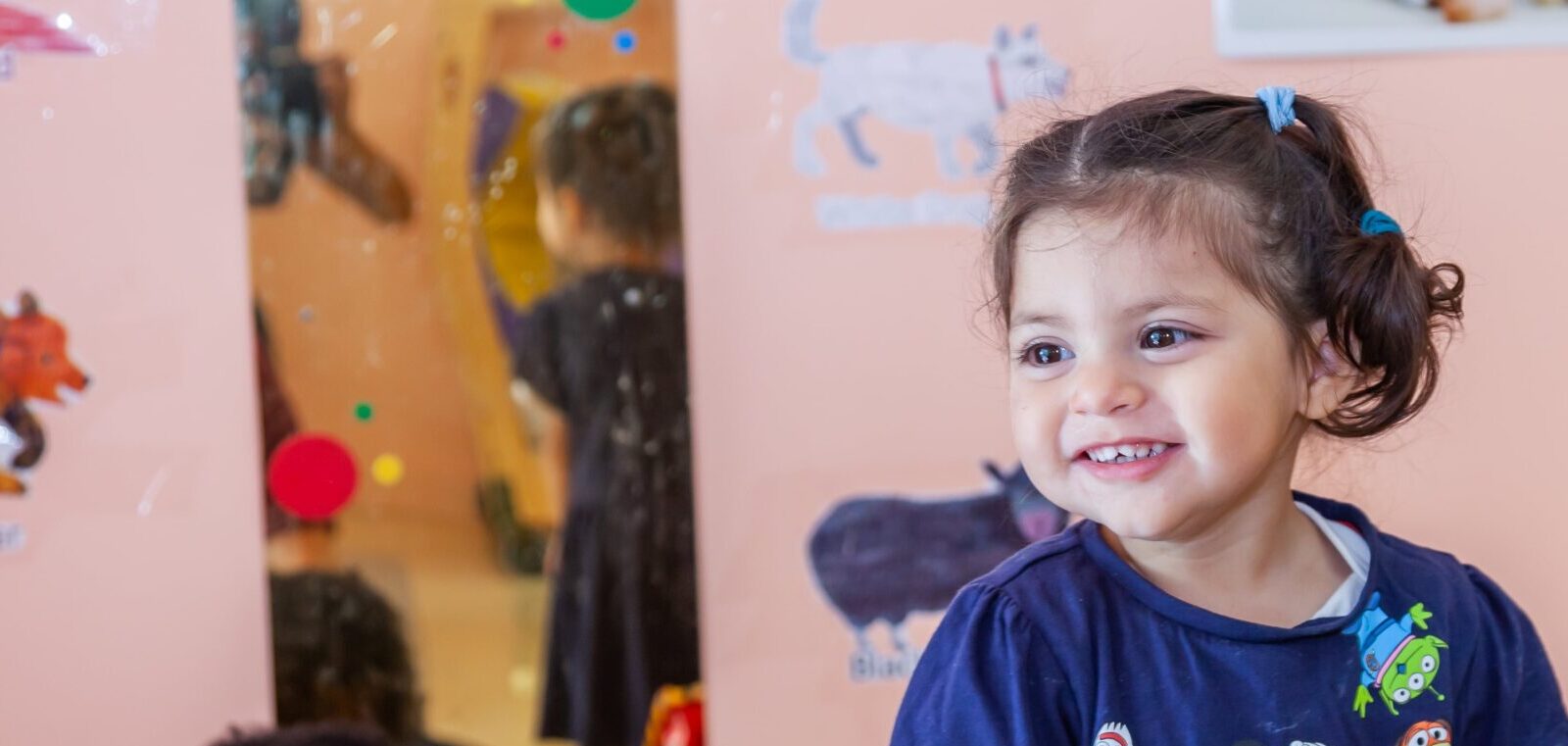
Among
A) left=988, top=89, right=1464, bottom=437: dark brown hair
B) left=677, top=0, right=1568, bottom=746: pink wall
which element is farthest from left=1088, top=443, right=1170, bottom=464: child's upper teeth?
left=677, top=0, right=1568, bottom=746: pink wall

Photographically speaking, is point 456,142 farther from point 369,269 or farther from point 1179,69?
point 1179,69

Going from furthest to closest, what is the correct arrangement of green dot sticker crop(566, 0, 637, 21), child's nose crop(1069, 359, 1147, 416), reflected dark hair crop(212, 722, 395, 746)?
green dot sticker crop(566, 0, 637, 21)
reflected dark hair crop(212, 722, 395, 746)
child's nose crop(1069, 359, 1147, 416)

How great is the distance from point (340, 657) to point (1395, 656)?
0.95m

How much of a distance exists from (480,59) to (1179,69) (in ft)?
2.27

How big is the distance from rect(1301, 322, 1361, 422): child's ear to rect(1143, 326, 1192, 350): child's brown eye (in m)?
0.10

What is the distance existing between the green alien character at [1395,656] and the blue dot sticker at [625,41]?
820 mm

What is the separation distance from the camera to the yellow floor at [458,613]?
1.38m

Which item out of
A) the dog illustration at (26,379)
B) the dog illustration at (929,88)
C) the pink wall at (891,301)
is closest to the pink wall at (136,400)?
the dog illustration at (26,379)

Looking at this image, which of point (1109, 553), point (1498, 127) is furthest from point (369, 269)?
point (1498, 127)

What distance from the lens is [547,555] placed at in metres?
1.40

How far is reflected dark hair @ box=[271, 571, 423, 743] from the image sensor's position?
1.38 m

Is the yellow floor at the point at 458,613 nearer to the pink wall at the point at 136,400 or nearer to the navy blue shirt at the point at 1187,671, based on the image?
the pink wall at the point at 136,400

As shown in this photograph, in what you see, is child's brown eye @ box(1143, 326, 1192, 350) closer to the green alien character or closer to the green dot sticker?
the green alien character

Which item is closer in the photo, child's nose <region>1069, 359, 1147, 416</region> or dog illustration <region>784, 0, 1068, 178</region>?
child's nose <region>1069, 359, 1147, 416</region>
